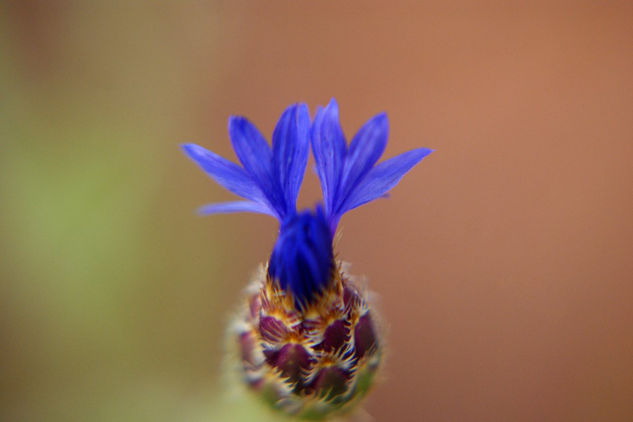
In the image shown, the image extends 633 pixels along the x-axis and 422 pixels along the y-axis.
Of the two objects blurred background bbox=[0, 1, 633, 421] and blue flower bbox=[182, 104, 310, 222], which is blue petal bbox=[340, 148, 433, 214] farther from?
blurred background bbox=[0, 1, 633, 421]

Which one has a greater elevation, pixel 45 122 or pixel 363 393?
pixel 45 122

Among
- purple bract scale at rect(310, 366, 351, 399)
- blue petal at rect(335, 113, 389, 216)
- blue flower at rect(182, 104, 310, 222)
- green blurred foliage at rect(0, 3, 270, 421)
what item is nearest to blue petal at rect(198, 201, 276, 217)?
blue flower at rect(182, 104, 310, 222)

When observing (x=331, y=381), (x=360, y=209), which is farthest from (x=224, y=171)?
(x=360, y=209)

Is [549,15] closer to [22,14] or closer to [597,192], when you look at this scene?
[597,192]

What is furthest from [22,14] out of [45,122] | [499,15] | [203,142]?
[499,15]

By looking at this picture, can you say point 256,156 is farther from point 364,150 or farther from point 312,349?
point 312,349

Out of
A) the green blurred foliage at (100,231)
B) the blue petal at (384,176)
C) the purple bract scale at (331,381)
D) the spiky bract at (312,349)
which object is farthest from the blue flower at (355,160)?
the green blurred foliage at (100,231)
